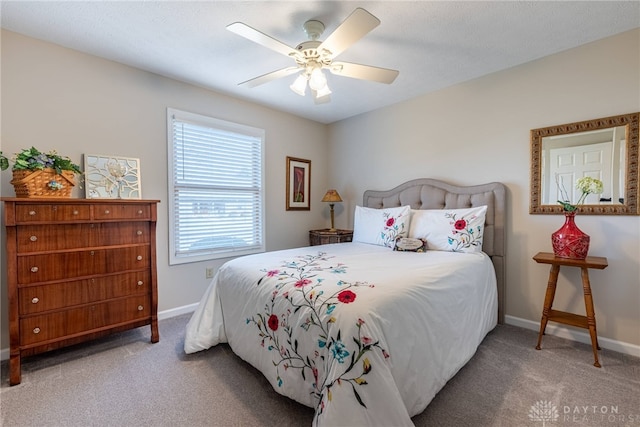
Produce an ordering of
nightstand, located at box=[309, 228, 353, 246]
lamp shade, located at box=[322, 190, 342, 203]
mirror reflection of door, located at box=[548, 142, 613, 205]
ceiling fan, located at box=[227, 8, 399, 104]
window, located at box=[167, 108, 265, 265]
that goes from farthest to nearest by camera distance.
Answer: lamp shade, located at box=[322, 190, 342, 203], nightstand, located at box=[309, 228, 353, 246], window, located at box=[167, 108, 265, 265], mirror reflection of door, located at box=[548, 142, 613, 205], ceiling fan, located at box=[227, 8, 399, 104]

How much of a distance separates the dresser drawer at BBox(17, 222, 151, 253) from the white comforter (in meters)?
0.77

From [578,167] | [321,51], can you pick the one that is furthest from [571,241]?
[321,51]

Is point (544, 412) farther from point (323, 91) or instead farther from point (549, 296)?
point (323, 91)

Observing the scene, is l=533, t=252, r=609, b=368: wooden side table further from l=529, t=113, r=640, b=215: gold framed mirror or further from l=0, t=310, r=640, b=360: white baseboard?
l=529, t=113, r=640, b=215: gold framed mirror

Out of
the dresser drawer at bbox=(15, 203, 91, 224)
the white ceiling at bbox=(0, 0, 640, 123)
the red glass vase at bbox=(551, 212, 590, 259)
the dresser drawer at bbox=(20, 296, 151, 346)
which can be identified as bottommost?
the dresser drawer at bbox=(20, 296, 151, 346)

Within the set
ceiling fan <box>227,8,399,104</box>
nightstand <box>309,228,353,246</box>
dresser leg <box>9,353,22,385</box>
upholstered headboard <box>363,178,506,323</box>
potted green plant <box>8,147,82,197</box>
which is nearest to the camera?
ceiling fan <box>227,8,399,104</box>

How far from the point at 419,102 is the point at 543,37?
4.11 feet

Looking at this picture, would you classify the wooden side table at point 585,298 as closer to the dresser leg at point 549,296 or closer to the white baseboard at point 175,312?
the dresser leg at point 549,296

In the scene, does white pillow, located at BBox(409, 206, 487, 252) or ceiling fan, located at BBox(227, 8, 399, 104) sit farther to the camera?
white pillow, located at BBox(409, 206, 487, 252)

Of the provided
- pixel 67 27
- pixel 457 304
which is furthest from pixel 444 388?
pixel 67 27

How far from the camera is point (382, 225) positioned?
116 inches

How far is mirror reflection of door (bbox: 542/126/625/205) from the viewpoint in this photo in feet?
6.93

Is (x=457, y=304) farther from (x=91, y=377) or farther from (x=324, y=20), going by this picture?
(x=91, y=377)

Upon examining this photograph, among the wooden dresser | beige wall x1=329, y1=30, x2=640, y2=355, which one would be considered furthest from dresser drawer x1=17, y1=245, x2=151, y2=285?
beige wall x1=329, y1=30, x2=640, y2=355
